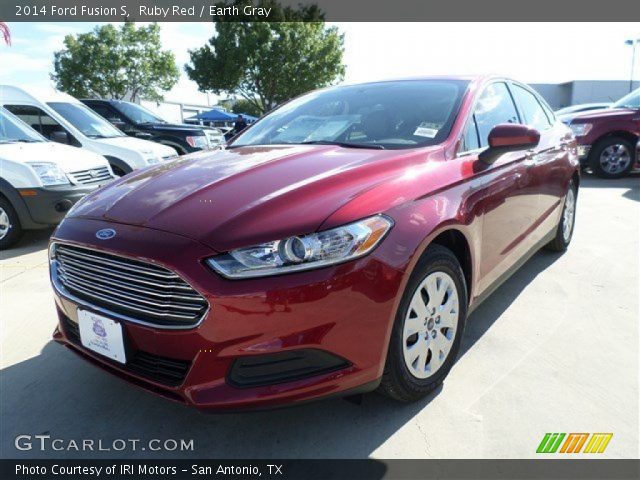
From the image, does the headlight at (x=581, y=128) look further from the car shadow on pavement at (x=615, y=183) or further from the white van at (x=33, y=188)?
the white van at (x=33, y=188)

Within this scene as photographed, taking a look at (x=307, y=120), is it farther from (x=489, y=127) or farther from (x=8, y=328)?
(x=8, y=328)

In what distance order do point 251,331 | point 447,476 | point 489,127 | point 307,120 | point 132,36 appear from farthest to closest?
point 132,36
point 307,120
point 489,127
point 447,476
point 251,331

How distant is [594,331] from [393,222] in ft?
6.32

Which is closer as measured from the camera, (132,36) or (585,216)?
(585,216)

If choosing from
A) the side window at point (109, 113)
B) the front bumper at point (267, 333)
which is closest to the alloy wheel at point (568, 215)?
the front bumper at point (267, 333)

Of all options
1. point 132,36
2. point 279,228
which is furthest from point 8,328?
point 132,36

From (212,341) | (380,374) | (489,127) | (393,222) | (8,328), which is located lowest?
(8,328)

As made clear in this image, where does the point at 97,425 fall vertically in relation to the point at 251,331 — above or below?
below

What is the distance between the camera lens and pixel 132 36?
30.9 m

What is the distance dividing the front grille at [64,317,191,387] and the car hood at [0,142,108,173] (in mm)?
4282

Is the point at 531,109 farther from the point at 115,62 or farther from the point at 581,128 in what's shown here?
the point at 115,62

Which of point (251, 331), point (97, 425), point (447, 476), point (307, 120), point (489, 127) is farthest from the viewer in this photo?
point (307, 120)

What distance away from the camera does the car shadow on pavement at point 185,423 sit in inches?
81.6

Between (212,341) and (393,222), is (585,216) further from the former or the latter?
(212,341)
